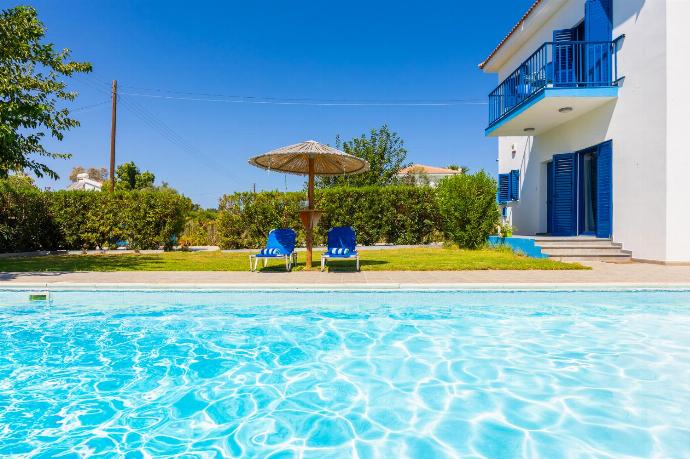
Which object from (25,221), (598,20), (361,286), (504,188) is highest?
(598,20)

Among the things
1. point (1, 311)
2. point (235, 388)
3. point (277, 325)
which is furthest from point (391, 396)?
point (1, 311)

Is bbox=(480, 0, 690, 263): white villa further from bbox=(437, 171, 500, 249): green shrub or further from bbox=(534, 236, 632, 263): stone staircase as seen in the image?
bbox=(437, 171, 500, 249): green shrub

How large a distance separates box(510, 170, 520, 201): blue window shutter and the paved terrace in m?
8.29

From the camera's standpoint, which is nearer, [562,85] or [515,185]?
[562,85]

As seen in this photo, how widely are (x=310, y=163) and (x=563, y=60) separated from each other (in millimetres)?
9250

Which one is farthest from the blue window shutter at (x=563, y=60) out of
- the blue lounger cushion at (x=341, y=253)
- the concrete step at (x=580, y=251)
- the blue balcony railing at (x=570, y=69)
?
the blue lounger cushion at (x=341, y=253)

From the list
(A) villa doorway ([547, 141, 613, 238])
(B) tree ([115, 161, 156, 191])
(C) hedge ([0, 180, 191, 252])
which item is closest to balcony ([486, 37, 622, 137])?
(A) villa doorway ([547, 141, 613, 238])

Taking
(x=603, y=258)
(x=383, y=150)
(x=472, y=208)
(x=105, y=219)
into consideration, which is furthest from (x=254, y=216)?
(x=383, y=150)

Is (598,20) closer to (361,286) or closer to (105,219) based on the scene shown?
(361,286)

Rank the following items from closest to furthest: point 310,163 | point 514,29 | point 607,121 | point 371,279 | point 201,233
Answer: point 371,279, point 310,163, point 607,121, point 514,29, point 201,233

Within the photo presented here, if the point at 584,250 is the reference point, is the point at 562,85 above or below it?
above

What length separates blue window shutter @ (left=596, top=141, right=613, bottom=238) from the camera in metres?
11.5

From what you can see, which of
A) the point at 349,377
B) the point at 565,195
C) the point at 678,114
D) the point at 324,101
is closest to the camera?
the point at 349,377

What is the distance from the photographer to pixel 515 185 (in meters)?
17.4
